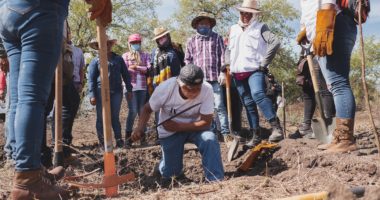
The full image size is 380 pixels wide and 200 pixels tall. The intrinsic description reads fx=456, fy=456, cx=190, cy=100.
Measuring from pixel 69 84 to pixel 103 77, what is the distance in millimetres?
1881

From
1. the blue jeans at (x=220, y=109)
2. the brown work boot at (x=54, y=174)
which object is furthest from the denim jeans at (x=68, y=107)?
the blue jeans at (x=220, y=109)

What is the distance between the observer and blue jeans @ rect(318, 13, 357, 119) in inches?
153

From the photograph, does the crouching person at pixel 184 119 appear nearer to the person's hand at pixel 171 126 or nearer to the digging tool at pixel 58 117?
the person's hand at pixel 171 126

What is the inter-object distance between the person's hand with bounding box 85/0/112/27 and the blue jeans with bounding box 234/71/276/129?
2.42 metres

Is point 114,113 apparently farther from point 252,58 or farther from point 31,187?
point 31,187

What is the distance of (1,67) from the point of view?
5102mm

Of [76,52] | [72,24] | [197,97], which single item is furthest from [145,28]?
[197,97]

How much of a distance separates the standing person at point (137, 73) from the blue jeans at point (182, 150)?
2.75 m

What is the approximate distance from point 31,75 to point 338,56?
2.51 metres

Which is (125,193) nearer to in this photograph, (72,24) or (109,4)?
(109,4)

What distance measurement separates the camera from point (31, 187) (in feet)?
8.95

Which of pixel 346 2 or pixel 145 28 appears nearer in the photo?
pixel 346 2

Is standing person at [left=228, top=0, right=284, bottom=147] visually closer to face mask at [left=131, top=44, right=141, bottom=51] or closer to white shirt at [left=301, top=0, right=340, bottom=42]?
white shirt at [left=301, top=0, right=340, bottom=42]

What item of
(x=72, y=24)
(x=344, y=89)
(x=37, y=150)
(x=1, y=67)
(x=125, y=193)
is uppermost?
(x=72, y=24)
